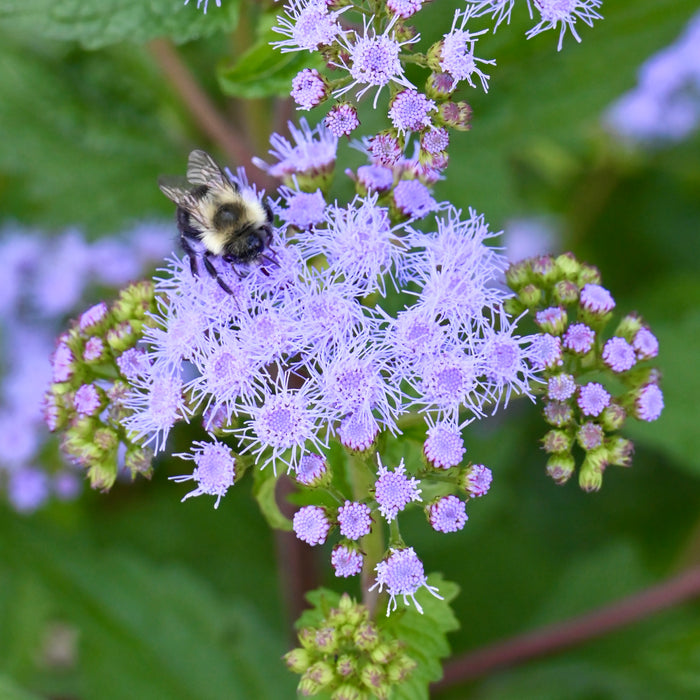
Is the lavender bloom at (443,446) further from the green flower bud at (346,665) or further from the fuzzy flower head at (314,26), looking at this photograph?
the fuzzy flower head at (314,26)

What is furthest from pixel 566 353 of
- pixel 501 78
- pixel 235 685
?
pixel 235 685

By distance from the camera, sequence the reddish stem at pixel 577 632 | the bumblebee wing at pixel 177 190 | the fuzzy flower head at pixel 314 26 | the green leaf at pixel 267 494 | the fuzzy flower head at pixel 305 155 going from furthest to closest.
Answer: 1. the reddish stem at pixel 577 632
2. the bumblebee wing at pixel 177 190
3. the fuzzy flower head at pixel 305 155
4. the green leaf at pixel 267 494
5. the fuzzy flower head at pixel 314 26

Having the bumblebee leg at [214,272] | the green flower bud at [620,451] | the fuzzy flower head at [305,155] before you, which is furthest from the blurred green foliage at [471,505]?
the green flower bud at [620,451]

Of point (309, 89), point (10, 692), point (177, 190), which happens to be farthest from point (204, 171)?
point (10, 692)

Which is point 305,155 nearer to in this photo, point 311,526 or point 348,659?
point 311,526

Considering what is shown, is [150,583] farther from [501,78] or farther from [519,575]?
[501,78]

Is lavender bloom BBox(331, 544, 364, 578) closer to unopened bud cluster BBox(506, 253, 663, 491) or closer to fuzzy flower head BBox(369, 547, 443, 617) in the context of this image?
fuzzy flower head BBox(369, 547, 443, 617)

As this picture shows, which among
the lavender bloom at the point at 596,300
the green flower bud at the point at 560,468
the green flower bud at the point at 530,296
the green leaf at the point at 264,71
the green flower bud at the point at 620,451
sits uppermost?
the green leaf at the point at 264,71
